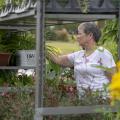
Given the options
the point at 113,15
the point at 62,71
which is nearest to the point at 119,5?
the point at 113,15

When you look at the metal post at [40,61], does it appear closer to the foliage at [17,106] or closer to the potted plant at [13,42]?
the foliage at [17,106]

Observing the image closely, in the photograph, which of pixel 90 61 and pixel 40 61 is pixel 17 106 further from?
pixel 90 61

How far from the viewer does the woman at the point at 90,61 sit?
16.9ft

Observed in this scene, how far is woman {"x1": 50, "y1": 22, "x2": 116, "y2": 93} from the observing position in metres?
5.16

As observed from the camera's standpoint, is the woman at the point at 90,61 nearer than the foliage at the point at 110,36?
Yes

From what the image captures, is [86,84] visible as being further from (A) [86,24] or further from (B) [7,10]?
(B) [7,10]

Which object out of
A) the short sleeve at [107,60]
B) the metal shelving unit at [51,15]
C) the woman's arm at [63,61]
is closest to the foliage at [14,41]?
the woman's arm at [63,61]

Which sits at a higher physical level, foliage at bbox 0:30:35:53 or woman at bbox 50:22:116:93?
foliage at bbox 0:30:35:53

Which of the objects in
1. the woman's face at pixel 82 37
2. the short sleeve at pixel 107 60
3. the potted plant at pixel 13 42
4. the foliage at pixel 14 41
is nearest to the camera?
the short sleeve at pixel 107 60

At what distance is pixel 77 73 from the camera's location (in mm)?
5332

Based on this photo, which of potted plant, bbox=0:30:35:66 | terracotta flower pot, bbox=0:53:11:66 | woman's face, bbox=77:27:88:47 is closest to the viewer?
woman's face, bbox=77:27:88:47

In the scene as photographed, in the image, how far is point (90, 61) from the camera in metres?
5.30

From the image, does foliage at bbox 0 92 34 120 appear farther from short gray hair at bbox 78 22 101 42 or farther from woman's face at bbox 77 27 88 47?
short gray hair at bbox 78 22 101 42

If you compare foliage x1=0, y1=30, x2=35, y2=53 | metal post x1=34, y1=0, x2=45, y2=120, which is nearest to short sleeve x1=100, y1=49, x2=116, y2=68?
metal post x1=34, y1=0, x2=45, y2=120
